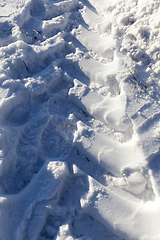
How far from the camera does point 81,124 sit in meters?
1.75

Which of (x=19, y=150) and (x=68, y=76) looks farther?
(x=68, y=76)

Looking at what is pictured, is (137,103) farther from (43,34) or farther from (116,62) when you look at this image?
(43,34)

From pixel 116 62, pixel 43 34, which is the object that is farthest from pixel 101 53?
pixel 43 34

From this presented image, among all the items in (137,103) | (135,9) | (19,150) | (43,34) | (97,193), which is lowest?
(97,193)

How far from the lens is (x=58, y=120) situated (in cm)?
178

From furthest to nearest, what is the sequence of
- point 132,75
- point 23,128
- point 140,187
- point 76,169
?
point 132,75 < point 23,128 < point 76,169 < point 140,187

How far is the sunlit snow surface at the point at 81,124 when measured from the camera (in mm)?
1339

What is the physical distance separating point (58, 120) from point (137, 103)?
693 mm

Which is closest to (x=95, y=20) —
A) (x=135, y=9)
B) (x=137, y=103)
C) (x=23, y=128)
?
(x=135, y=9)

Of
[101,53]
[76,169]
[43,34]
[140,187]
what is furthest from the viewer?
[43,34]

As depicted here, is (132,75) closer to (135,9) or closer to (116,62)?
(116,62)

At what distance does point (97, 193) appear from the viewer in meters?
1.42

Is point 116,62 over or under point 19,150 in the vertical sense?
over

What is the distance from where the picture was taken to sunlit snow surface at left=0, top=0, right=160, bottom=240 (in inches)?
52.7
